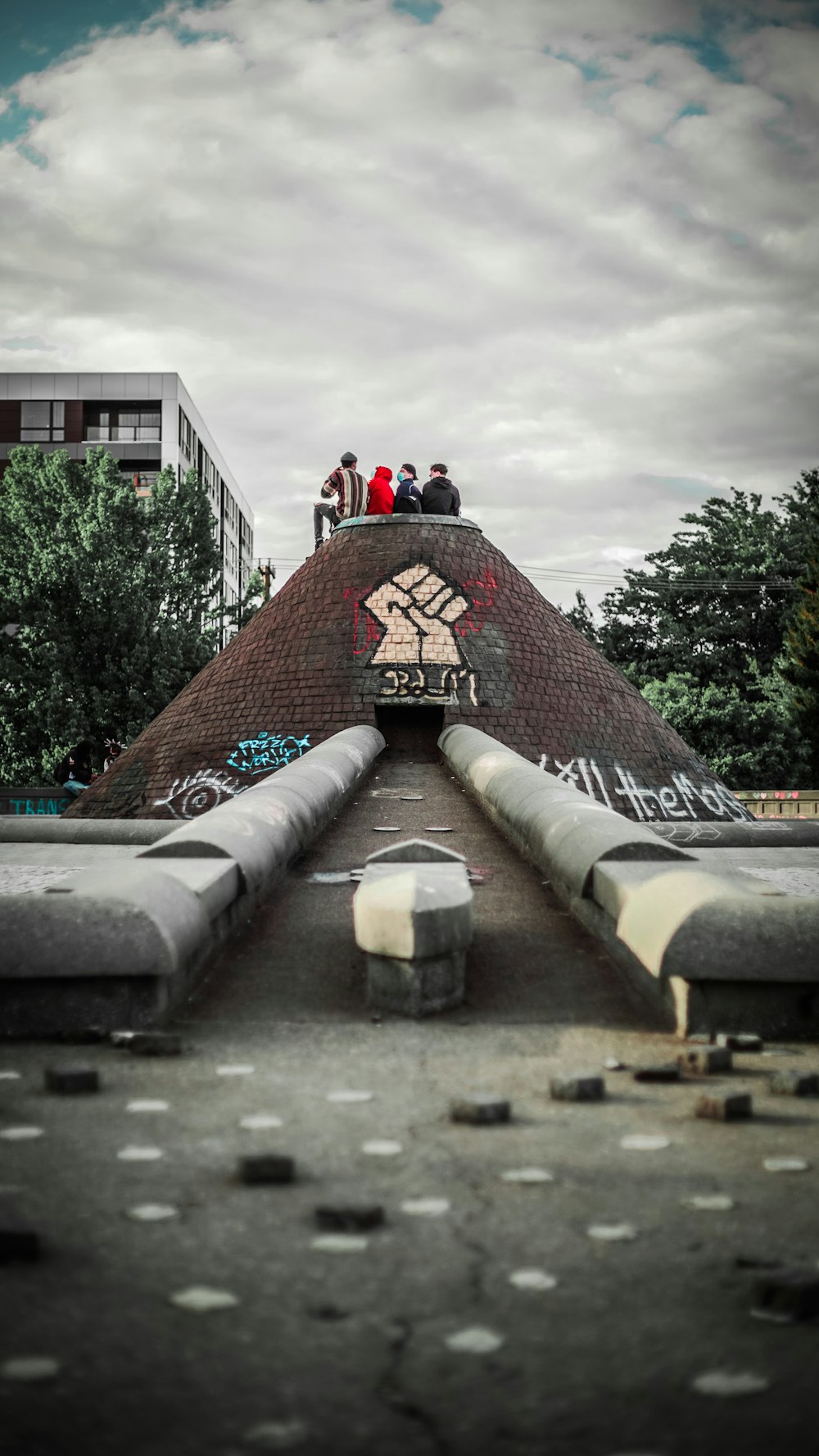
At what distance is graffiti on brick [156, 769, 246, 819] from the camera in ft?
45.2

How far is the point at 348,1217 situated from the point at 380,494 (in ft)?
47.3

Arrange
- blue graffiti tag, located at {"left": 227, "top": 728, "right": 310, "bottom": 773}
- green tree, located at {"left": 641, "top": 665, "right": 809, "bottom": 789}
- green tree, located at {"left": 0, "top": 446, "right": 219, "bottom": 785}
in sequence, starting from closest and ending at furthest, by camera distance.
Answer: blue graffiti tag, located at {"left": 227, "top": 728, "right": 310, "bottom": 773}, green tree, located at {"left": 0, "top": 446, "right": 219, "bottom": 785}, green tree, located at {"left": 641, "top": 665, "right": 809, "bottom": 789}

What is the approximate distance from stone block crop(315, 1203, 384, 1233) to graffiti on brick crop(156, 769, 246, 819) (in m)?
11.1

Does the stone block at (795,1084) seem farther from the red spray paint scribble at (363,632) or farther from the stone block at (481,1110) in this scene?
the red spray paint scribble at (363,632)

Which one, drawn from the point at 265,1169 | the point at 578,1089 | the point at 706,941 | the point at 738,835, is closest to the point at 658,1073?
the point at 578,1089

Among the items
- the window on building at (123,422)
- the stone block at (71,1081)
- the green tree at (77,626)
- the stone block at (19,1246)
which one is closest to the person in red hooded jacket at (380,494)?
the green tree at (77,626)

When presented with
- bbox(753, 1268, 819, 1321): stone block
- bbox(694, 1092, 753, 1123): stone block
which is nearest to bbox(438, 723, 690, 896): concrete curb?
bbox(694, 1092, 753, 1123): stone block

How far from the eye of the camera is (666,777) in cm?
1501

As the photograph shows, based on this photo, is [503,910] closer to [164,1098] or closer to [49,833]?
[164,1098]

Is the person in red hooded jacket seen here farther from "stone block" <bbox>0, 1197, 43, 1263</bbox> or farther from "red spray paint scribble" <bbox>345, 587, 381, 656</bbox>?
"stone block" <bbox>0, 1197, 43, 1263</bbox>

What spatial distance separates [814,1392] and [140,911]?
122 inches

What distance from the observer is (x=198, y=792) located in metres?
14.0

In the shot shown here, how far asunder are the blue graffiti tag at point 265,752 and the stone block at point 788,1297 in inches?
462

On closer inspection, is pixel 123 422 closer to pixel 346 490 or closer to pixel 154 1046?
pixel 346 490
